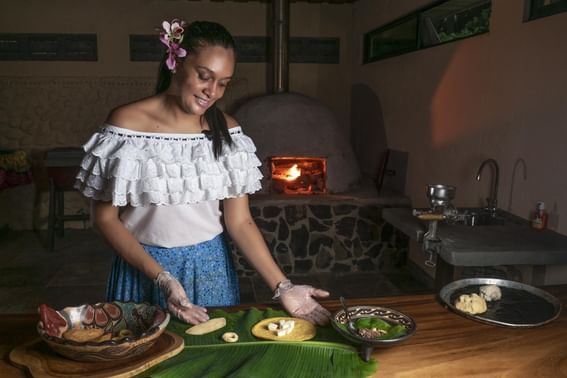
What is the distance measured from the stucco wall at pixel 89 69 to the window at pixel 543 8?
3987 millimetres

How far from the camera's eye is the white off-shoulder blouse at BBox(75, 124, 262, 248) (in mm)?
1870

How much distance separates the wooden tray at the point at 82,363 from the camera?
52.2 inches

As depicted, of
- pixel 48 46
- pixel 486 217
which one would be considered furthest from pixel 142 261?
pixel 48 46

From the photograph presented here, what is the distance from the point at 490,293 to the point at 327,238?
3.38m

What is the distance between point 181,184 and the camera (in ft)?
6.35

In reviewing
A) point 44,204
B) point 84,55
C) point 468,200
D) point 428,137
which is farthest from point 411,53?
point 44,204

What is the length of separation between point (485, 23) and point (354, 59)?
125 inches

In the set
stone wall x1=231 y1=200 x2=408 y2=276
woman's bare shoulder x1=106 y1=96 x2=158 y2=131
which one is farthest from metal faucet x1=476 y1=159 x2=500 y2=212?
woman's bare shoulder x1=106 y1=96 x2=158 y2=131

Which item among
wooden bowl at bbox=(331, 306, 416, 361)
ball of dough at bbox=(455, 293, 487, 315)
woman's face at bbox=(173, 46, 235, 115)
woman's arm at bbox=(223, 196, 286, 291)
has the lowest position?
ball of dough at bbox=(455, 293, 487, 315)

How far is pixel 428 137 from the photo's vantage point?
4781 mm

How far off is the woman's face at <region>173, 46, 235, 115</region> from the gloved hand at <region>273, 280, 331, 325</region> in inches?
28.7

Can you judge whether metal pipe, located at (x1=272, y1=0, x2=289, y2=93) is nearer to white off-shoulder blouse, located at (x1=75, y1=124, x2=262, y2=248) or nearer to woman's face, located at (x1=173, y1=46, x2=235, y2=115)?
white off-shoulder blouse, located at (x1=75, y1=124, x2=262, y2=248)

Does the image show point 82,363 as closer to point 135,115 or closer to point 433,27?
point 135,115

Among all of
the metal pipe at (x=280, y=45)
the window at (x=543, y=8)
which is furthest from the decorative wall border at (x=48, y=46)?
the window at (x=543, y=8)
